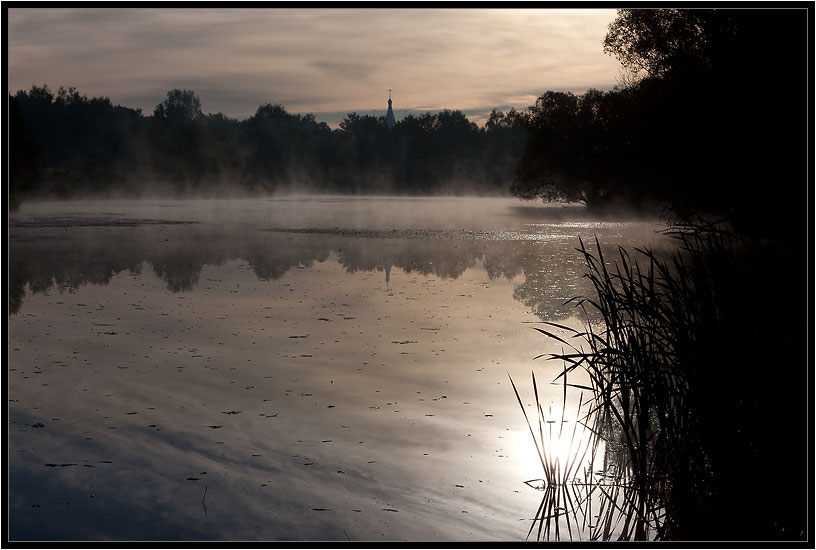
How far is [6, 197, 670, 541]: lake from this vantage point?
15.2ft

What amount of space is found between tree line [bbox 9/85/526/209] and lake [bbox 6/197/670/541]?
38.1 meters

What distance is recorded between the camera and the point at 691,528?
4.57 m

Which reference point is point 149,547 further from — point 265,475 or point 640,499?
Answer: point 640,499

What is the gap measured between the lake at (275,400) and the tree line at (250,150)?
38079 mm

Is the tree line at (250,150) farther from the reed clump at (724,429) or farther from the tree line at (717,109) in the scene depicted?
the reed clump at (724,429)

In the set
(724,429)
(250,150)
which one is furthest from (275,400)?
(250,150)

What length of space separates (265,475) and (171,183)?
208 ft

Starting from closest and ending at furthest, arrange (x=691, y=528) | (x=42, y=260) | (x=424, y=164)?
(x=691, y=528), (x=42, y=260), (x=424, y=164)

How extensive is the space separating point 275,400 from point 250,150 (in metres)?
79.0

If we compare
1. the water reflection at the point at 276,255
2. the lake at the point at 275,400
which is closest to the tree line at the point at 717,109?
the water reflection at the point at 276,255

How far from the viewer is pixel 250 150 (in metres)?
83.7

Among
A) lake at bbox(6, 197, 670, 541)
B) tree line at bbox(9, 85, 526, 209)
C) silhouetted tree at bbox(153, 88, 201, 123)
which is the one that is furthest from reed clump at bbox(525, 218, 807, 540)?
silhouetted tree at bbox(153, 88, 201, 123)

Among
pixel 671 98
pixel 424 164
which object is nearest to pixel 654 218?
pixel 671 98

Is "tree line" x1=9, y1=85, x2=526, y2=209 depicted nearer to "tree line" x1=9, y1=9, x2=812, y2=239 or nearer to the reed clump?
"tree line" x1=9, y1=9, x2=812, y2=239
